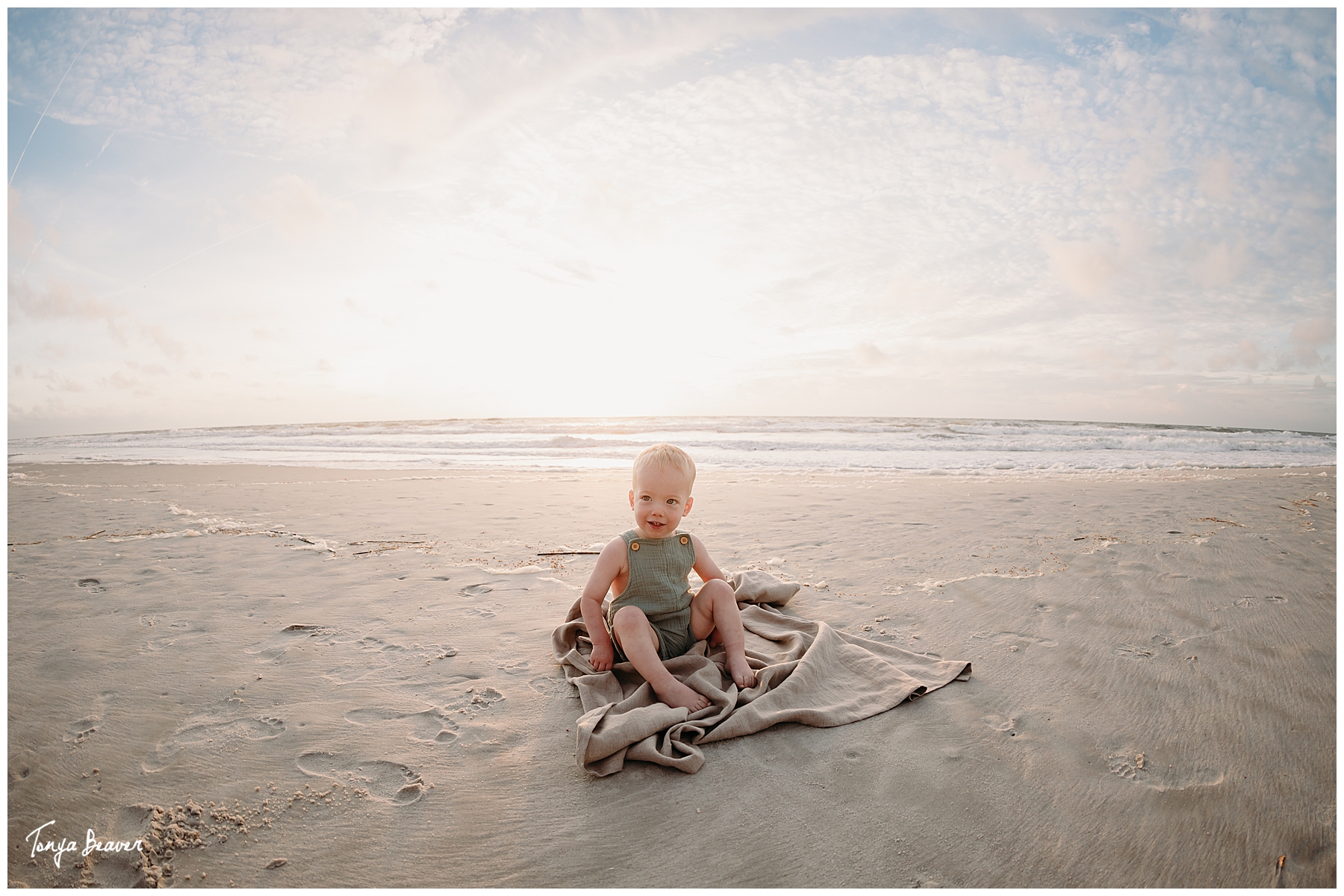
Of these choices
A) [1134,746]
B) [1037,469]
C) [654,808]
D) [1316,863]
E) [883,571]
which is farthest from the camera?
[1037,469]

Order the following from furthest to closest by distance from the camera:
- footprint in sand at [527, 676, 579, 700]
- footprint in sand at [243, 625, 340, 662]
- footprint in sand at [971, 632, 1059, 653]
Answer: footprint in sand at [971, 632, 1059, 653]
footprint in sand at [243, 625, 340, 662]
footprint in sand at [527, 676, 579, 700]

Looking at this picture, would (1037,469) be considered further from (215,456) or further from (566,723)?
(215,456)

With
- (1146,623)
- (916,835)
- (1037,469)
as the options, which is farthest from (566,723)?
(1037,469)

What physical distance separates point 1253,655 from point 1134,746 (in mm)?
1294

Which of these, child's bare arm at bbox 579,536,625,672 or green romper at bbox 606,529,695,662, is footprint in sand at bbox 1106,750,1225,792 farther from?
child's bare arm at bbox 579,536,625,672

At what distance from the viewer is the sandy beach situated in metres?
1.73

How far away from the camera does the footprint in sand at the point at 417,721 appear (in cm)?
229

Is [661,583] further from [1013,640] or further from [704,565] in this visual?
[1013,640]

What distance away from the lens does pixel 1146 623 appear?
3305mm

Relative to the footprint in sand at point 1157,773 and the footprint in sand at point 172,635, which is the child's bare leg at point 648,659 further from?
the footprint in sand at point 172,635

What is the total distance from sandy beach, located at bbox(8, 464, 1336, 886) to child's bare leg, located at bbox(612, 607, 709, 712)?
0.28m
